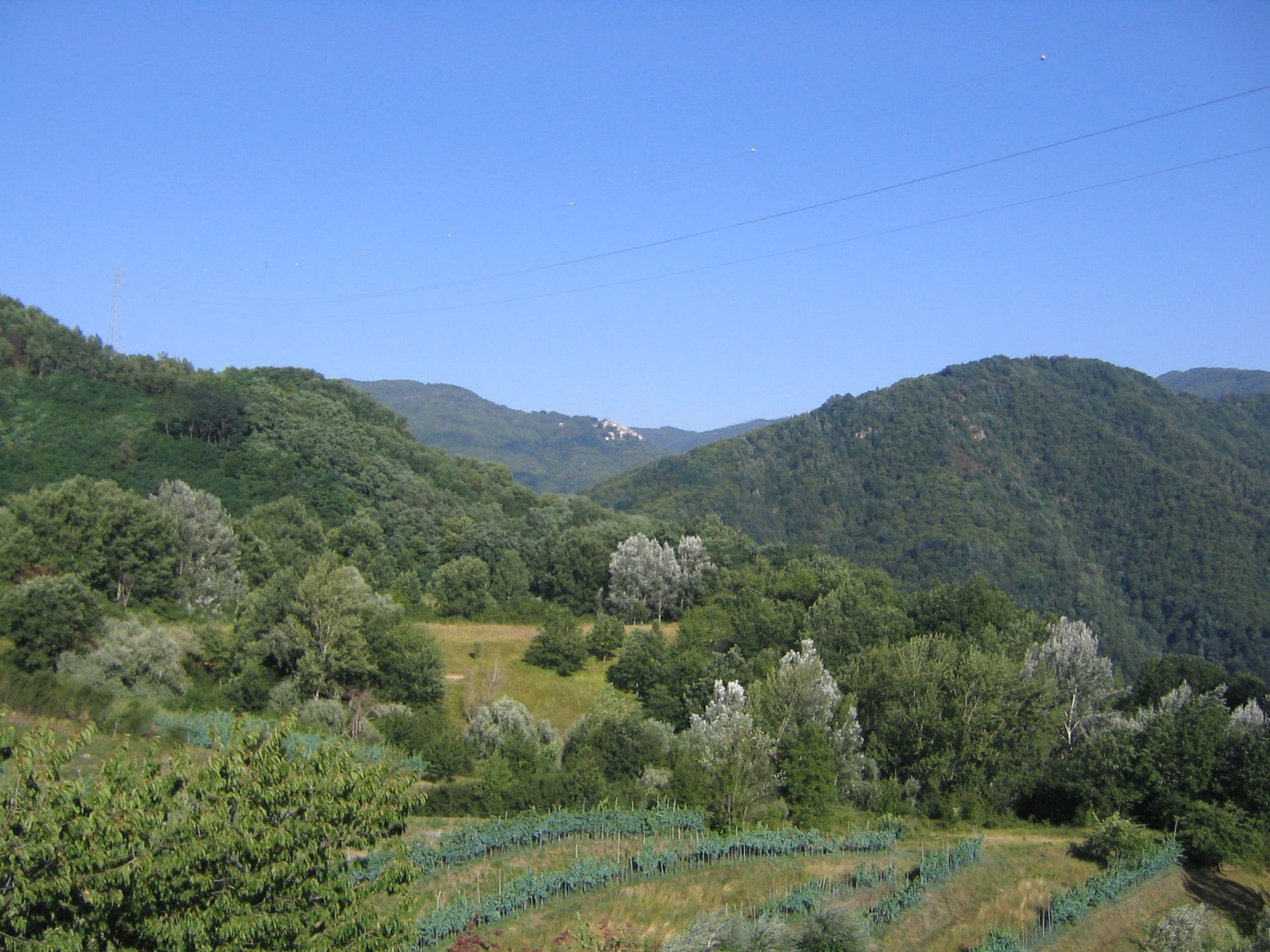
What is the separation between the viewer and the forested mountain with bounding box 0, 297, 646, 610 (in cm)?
6122

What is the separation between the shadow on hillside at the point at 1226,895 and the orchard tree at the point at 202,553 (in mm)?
40582

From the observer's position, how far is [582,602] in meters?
61.7

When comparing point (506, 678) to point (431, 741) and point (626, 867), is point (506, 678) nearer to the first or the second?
point (431, 741)

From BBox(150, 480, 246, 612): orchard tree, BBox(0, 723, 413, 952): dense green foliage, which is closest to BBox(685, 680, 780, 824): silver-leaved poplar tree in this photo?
BBox(0, 723, 413, 952): dense green foliage

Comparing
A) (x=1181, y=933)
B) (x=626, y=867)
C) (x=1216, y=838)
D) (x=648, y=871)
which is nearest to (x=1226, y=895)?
(x=1216, y=838)

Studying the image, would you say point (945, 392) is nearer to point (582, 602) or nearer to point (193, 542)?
point (582, 602)

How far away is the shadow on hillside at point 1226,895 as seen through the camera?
2158 cm

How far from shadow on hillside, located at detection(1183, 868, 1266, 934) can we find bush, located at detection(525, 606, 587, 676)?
3006 cm

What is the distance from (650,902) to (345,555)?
4607 centimetres

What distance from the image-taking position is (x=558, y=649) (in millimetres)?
48250

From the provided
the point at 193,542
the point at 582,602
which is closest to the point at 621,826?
the point at 193,542

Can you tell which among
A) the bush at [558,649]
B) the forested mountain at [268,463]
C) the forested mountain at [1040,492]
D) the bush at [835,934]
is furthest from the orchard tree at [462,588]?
the forested mountain at [1040,492]

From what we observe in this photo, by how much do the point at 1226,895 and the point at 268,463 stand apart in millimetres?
64212

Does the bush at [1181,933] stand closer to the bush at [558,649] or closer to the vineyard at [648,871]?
the vineyard at [648,871]
